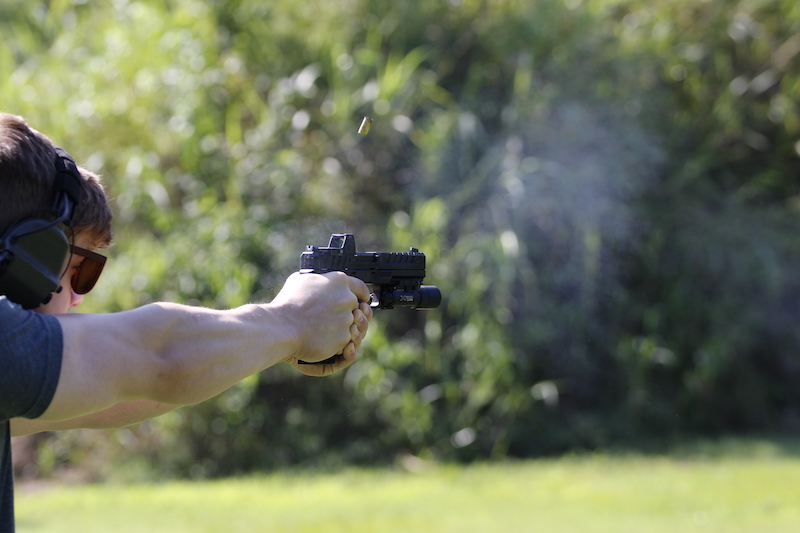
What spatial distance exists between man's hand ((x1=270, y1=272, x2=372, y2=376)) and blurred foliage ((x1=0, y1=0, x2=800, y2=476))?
4584 mm

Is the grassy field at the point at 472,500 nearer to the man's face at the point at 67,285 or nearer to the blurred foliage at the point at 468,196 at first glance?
the blurred foliage at the point at 468,196

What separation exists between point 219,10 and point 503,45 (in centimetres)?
261

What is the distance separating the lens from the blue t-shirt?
1369 millimetres

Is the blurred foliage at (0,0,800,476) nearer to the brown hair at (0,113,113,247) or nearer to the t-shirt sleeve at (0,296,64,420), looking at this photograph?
the brown hair at (0,113,113,247)

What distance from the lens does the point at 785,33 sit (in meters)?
8.48

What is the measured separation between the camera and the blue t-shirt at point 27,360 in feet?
4.49

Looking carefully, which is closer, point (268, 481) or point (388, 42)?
point (268, 481)

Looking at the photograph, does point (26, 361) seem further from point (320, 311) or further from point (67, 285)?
point (320, 311)

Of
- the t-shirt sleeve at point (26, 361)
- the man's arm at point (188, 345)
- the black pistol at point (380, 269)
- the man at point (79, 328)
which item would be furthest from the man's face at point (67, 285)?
the black pistol at point (380, 269)

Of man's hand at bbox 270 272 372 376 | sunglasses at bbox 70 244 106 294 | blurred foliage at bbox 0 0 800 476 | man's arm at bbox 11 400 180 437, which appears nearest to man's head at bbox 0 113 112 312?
sunglasses at bbox 70 244 106 294

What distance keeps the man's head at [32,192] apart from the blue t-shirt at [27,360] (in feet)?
0.51

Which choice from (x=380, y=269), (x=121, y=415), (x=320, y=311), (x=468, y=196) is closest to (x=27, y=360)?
(x=320, y=311)

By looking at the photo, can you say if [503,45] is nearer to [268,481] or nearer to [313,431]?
[313,431]

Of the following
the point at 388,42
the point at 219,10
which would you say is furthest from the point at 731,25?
the point at 219,10
